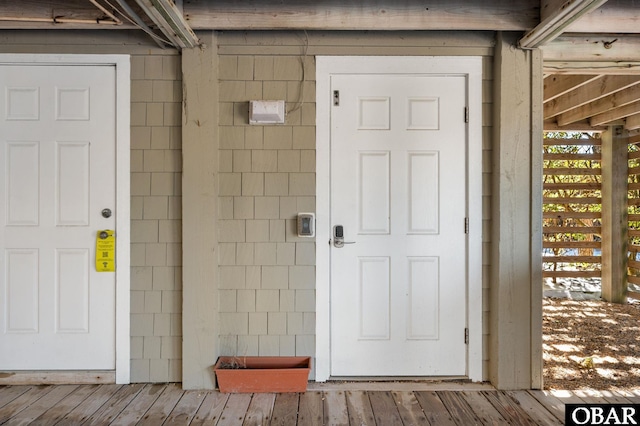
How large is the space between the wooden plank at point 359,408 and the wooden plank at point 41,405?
174cm

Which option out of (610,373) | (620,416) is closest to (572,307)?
(610,373)

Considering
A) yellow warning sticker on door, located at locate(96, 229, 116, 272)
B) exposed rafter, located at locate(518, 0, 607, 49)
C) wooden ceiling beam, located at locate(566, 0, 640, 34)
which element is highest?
wooden ceiling beam, located at locate(566, 0, 640, 34)

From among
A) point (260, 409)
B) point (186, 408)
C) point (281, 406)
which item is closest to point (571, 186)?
point (281, 406)

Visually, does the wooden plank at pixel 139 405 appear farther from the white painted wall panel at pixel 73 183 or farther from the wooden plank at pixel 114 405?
the white painted wall panel at pixel 73 183

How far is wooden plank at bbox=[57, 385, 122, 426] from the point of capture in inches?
85.0

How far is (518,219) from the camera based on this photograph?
2547mm

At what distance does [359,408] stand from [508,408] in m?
0.87

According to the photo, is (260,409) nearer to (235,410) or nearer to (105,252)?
(235,410)

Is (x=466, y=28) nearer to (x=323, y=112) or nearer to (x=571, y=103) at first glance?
(x=323, y=112)

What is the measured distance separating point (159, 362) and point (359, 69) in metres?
2.32

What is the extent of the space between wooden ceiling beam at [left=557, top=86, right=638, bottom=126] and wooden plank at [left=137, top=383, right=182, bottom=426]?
4.60m

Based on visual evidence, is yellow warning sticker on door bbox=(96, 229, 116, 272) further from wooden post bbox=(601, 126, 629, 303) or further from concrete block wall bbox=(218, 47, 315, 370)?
wooden post bbox=(601, 126, 629, 303)

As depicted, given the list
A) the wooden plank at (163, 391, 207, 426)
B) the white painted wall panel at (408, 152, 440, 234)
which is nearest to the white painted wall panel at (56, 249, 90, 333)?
the wooden plank at (163, 391, 207, 426)

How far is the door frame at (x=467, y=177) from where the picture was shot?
259cm
